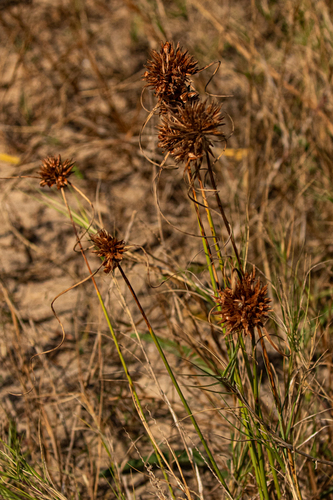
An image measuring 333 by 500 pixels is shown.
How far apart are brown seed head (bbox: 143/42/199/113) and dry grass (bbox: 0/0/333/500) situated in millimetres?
246

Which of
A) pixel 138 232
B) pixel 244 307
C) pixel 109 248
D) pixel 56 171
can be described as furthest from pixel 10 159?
pixel 244 307

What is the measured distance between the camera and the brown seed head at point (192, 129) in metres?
0.50

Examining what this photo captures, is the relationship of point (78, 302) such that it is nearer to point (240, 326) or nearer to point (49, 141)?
point (49, 141)

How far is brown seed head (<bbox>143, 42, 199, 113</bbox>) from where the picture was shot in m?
0.54

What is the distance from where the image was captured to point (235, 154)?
1.72 meters

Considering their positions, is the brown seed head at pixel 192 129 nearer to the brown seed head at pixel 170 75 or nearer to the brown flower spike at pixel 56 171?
the brown seed head at pixel 170 75

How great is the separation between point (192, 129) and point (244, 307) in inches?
9.8

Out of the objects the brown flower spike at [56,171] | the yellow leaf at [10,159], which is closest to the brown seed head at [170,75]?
the brown flower spike at [56,171]

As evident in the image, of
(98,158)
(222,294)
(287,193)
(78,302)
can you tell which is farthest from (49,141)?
(222,294)

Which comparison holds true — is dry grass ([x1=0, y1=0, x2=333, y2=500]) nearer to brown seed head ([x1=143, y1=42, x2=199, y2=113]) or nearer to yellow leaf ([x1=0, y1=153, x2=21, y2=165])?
yellow leaf ([x1=0, y1=153, x2=21, y2=165])

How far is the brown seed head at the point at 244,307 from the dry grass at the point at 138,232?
173 millimetres

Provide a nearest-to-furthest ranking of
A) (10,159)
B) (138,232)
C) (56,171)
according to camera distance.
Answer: (56,171), (138,232), (10,159)

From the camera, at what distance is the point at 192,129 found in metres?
0.50

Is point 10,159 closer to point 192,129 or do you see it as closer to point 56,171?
point 56,171
